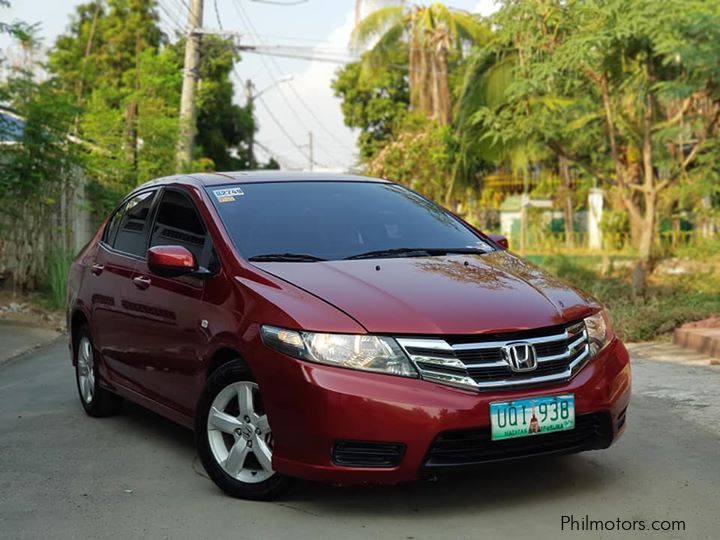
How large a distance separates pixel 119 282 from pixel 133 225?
1.55ft

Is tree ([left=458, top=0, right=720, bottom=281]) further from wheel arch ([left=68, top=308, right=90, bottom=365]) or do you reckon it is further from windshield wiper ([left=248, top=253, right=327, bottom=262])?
windshield wiper ([left=248, top=253, right=327, bottom=262])

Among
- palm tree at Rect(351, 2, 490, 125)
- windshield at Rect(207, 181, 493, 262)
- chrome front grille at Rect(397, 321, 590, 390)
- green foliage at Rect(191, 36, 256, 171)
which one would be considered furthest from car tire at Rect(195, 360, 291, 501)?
green foliage at Rect(191, 36, 256, 171)

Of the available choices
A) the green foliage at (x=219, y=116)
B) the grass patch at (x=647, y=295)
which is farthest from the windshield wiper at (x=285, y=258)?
the green foliage at (x=219, y=116)

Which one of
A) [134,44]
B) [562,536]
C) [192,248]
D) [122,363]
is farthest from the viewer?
[134,44]

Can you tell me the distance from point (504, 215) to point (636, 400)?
28.5 meters

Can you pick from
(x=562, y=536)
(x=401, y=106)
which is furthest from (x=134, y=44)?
(x=562, y=536)

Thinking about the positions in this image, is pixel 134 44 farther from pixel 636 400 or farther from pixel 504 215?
pixel 636 400

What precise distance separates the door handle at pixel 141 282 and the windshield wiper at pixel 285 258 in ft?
3.35

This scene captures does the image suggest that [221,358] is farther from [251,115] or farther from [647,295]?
[251,115]

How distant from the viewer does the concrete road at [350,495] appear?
452 centimetres

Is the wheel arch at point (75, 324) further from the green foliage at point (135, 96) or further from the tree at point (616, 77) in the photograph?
the tree at point (616, 77)

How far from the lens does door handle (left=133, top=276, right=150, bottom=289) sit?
612 centimetres

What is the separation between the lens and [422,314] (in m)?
4.61

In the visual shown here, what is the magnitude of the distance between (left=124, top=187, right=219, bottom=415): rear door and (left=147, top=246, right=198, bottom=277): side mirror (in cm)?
9
